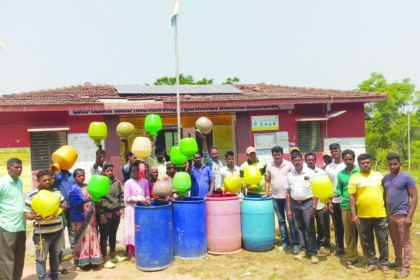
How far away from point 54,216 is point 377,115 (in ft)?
89.6

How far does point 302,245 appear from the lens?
4.62m

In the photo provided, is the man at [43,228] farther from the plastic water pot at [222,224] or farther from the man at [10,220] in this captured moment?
the plastic water pot at [222,224]

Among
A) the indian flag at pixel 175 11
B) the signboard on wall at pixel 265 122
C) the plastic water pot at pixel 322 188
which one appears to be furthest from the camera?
the signboard on wall at pixel 265 122

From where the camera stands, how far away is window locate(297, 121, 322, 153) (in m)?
10.5

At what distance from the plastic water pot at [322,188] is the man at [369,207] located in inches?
10.0

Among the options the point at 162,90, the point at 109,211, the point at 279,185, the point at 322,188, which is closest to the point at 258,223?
the point at 279,185

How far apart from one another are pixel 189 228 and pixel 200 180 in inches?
31.9

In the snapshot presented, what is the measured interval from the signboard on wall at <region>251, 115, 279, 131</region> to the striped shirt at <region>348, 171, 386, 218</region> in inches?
233

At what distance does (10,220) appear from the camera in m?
3.71

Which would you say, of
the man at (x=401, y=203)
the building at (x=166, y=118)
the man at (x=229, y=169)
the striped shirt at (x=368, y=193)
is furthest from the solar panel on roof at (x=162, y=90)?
the man at (x=401, y=203)

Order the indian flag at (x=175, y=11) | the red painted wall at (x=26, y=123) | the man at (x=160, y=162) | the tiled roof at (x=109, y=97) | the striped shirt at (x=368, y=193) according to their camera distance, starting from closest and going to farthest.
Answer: the striped shirt at (x=368, y=193)
the man at (x=160, y=162)
the indian flag at (x=175, y=11)
the red painted wall at (x=26, y=123)
the tiled roof at (x=109, y=97)

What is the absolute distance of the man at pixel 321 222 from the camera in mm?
4594

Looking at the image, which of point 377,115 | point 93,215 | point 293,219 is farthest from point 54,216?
point 377,115

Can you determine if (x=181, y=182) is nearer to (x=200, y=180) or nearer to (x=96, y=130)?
(x=200, y=180)
